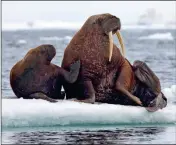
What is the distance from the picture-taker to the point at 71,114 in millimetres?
12695

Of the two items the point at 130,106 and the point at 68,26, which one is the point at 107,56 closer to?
the point at 130,106

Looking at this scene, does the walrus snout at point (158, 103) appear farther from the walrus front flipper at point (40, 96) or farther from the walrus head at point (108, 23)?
the walrus front flipper at point (40, 96)

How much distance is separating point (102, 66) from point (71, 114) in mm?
1228

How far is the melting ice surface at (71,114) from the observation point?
41.2ft

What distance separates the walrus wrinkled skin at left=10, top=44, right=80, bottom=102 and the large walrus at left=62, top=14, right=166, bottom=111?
0.55 ft

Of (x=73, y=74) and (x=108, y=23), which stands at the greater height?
(x=108, y=23)

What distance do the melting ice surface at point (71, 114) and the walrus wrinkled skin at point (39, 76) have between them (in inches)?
13.5

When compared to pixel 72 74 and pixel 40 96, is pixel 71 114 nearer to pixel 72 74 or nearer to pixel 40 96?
pixel 40 96

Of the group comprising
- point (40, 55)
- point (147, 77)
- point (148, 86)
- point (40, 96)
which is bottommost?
point (40, 96)

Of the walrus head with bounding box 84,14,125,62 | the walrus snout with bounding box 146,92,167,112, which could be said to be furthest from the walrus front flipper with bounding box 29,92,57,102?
the walrus snout with bounding box 146,92,167,112

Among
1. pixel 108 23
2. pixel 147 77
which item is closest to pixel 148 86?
pixel 147 77

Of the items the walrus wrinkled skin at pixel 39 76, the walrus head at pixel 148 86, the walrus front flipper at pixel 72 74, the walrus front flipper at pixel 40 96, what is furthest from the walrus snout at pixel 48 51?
the walrus head at pixel 148 86

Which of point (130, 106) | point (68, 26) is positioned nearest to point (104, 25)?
point (130, 106)

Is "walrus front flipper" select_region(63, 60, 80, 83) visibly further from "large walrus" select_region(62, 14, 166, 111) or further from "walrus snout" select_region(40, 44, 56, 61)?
"walrus snout" select_region(40, 44, 56, 61)
